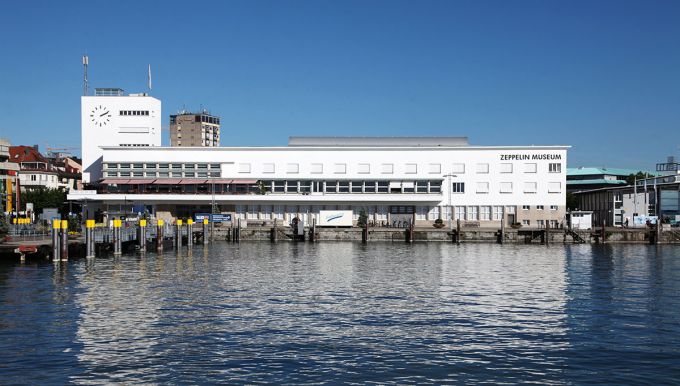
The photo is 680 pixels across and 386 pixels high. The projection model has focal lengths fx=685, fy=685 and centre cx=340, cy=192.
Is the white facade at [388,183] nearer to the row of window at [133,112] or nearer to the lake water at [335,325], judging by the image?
the row of window at [133,112]

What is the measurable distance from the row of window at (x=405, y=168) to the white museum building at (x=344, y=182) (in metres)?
0.16

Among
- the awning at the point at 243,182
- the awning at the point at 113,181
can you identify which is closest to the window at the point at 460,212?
the awning at the point at 243,182

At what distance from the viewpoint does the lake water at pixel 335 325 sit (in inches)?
869

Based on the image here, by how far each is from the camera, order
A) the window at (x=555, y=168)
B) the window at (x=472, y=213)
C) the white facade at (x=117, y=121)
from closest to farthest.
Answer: the window at (x=472, y=213)
the window at (x=555, y=168)
the white facade at (x=117, y=121)

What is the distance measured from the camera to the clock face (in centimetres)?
12619

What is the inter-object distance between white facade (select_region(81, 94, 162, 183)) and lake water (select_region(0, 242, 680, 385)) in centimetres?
7529

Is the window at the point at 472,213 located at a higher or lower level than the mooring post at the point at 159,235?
higher

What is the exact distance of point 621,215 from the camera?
121688mm

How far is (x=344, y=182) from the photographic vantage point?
112 metres

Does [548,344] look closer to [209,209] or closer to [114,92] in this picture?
[209,209]

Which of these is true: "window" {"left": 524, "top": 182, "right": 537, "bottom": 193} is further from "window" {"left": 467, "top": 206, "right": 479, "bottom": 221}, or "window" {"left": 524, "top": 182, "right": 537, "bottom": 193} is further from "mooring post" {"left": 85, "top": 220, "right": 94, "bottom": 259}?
"mooring post" {"left": 85, "top": 220, "right": 94, "bottom": 259}

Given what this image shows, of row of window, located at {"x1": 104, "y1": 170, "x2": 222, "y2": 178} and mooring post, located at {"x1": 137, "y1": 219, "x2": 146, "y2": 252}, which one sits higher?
row of window, located at {"x1": 104, "y1": 170, "x2": 222, "y2": 178}

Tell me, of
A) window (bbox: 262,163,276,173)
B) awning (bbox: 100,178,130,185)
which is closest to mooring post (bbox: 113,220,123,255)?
window (bbox: 262,163,276,173)

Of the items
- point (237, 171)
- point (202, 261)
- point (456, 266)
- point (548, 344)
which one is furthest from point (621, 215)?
point (548, 344)
